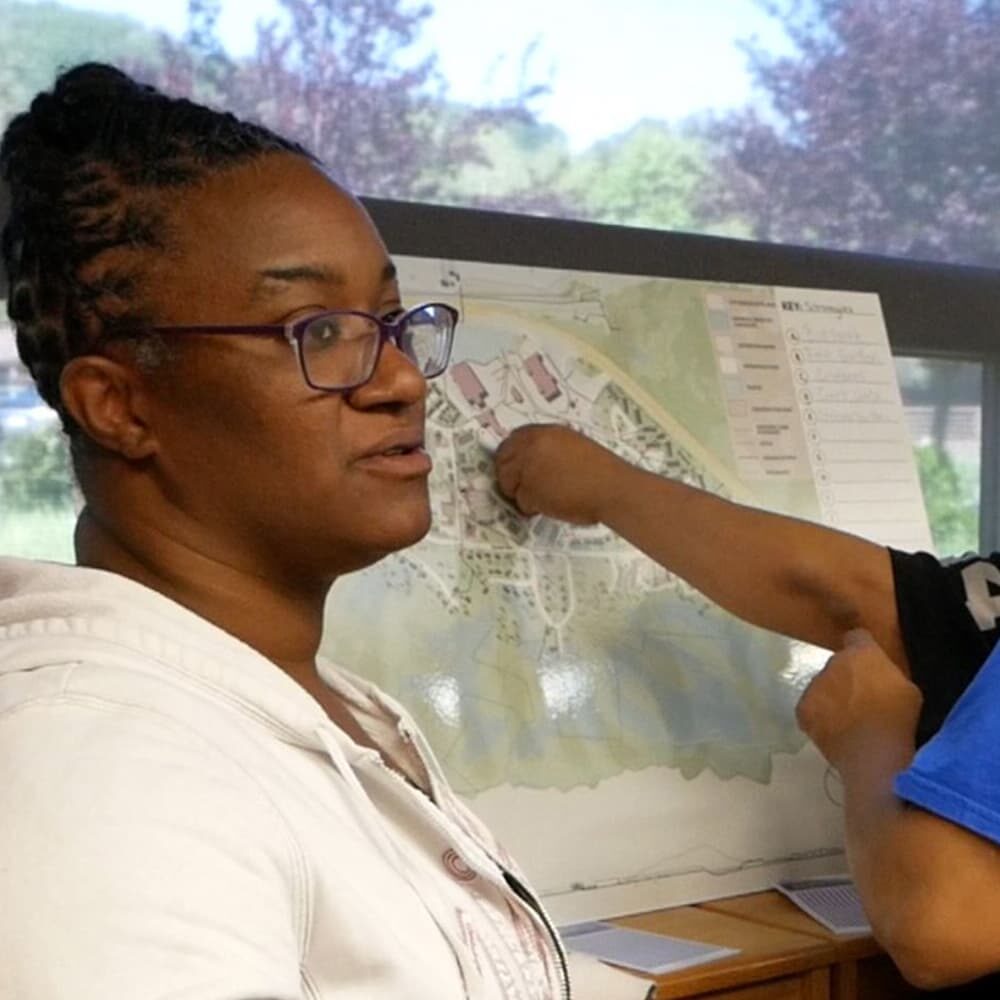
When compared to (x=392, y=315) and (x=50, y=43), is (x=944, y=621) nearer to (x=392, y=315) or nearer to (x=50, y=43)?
(x=392, y=315)

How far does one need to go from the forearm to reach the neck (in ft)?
2.00

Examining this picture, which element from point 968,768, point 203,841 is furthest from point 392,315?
point 968,768

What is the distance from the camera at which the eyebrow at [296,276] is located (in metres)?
0.81

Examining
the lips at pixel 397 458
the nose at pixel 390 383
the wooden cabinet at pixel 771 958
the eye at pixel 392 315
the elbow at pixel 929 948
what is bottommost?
the wooden cabinet at pixel 771 958

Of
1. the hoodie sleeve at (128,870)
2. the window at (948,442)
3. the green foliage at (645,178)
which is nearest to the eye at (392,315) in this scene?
the hoodie sleeve at (128,870)

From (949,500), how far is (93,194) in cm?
161

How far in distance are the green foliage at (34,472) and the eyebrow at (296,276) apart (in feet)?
1.95

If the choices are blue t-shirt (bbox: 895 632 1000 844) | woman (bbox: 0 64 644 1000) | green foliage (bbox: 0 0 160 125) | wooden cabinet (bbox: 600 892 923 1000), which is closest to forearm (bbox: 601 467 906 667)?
wooden cabinet (bbox: 600 892 923 1000)

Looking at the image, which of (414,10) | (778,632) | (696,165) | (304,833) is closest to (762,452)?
(778,632)

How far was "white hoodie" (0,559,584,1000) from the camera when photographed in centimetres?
58

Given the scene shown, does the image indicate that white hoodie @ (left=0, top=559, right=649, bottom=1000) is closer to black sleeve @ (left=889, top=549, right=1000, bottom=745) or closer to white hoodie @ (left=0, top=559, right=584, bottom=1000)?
white hoodie @ (left=0, top=559, right=584, bottom=1000)

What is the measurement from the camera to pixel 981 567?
4.77ft

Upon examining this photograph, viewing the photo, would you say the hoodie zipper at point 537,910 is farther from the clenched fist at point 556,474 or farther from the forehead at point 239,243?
the clenched fist at point 556,474

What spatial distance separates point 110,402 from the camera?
2.71 ft
